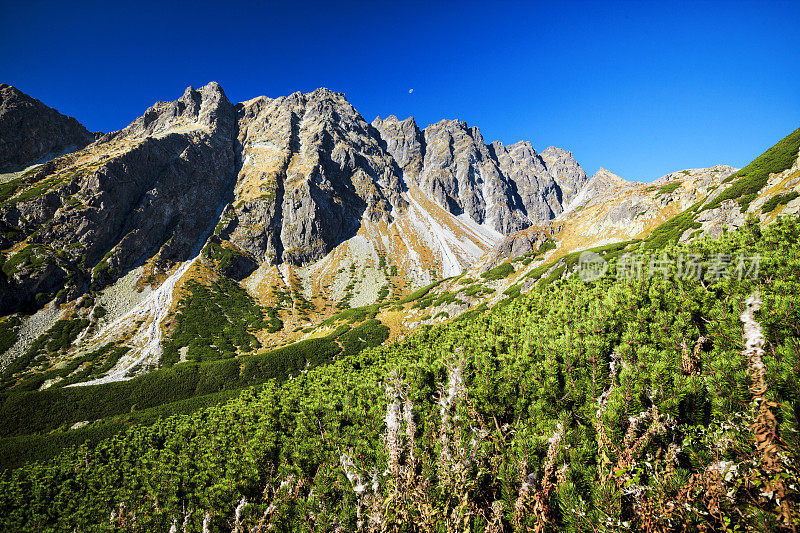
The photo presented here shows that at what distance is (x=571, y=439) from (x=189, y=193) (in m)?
151

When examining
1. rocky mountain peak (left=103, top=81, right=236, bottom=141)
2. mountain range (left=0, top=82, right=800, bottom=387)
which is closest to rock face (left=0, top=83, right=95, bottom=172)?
mountain range (left=0, top=82, right=800, bottom=387)

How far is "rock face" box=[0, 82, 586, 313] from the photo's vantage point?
268 ft

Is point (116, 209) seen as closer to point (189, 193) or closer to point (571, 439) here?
point (189, 193)

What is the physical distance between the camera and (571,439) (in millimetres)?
4172

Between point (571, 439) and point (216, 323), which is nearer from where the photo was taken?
point (571, 439)

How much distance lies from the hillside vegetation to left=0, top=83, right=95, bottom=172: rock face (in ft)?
620

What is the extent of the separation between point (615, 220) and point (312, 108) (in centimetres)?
20639

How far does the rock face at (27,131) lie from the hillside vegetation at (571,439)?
189m

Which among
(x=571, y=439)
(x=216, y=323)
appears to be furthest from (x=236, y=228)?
(x=571, y=439)

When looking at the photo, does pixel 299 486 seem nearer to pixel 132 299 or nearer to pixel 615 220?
pixel 615 220

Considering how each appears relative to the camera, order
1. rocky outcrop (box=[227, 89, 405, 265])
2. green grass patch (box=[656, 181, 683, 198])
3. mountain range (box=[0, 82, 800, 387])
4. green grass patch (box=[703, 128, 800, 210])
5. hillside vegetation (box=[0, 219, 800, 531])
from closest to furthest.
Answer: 1. hillside vegetation (box=[0, 219, 800, 531])
2. green grass patch (box=[703, 128, 800, 210])
3. green grass patch (box=[656, 181, 683, 198])
4. mountain range (box=[0, 82, 800, 387])
5. rocky outcrop (box=[227, 89, 405, 265])

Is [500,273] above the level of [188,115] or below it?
below

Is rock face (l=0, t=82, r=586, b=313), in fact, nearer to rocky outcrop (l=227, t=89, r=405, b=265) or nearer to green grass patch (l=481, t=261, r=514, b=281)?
rocky outcrop (l=227, t=89, r=405, b=265)

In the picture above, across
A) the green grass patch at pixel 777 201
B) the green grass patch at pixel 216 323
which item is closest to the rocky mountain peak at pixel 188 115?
the green grass patch at pixel 216 323
